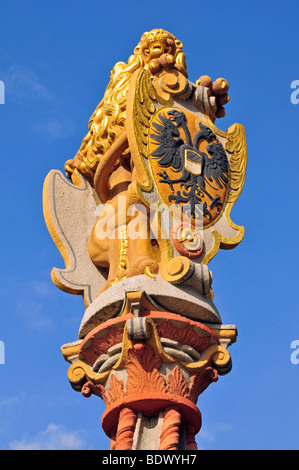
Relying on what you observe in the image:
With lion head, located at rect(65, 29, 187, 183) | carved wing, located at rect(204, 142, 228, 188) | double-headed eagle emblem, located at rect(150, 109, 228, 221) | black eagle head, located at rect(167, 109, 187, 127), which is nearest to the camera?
double-headed eagle emblem, located at rect(150, 109, 228, 221)

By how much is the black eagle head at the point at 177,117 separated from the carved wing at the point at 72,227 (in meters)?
1.53

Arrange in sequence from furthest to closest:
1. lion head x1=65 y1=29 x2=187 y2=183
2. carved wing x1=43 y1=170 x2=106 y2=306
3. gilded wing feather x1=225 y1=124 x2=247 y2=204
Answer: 1. lion head x1=65 y1=29 x2=187 y2=183
2. gilded wing feather x1=225 y1=124 x2=247 y2=204
3. carved wing x1=43 y1=170 x2=106 y2=306

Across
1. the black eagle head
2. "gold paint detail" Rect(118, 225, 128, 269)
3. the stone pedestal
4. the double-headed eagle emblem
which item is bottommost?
the stone pedestal

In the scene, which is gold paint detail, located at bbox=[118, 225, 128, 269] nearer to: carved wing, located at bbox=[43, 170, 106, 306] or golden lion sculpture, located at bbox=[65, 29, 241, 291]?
golden lion sculpture, located at bbox=[65, 29, 241, 291]

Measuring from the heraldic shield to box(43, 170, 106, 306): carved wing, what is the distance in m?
1.40

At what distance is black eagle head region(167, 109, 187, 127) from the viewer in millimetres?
14078

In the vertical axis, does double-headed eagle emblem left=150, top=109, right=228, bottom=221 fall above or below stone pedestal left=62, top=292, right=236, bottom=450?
above

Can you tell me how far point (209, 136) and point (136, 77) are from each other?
1211mm

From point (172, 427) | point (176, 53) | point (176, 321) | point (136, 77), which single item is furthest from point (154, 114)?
point (172, 427)

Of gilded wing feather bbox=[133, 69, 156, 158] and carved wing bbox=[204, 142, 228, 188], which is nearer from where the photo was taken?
gilded wing feather bbox=[133, 69, 156, 158]

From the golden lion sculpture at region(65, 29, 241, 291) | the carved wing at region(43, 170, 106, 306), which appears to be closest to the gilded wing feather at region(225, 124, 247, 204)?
the golden lion sculpture at region(65, 29, 241, 291)

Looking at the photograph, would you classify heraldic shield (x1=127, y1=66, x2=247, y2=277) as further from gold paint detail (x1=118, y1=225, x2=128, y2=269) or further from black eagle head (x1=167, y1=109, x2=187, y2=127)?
gold paint detail (x1=118, y1=225, x2=128, y2=269)

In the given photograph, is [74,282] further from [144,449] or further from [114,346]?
[144,449]

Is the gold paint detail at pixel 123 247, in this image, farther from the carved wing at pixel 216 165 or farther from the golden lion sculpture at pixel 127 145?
the carved wing at pixel 216 165
